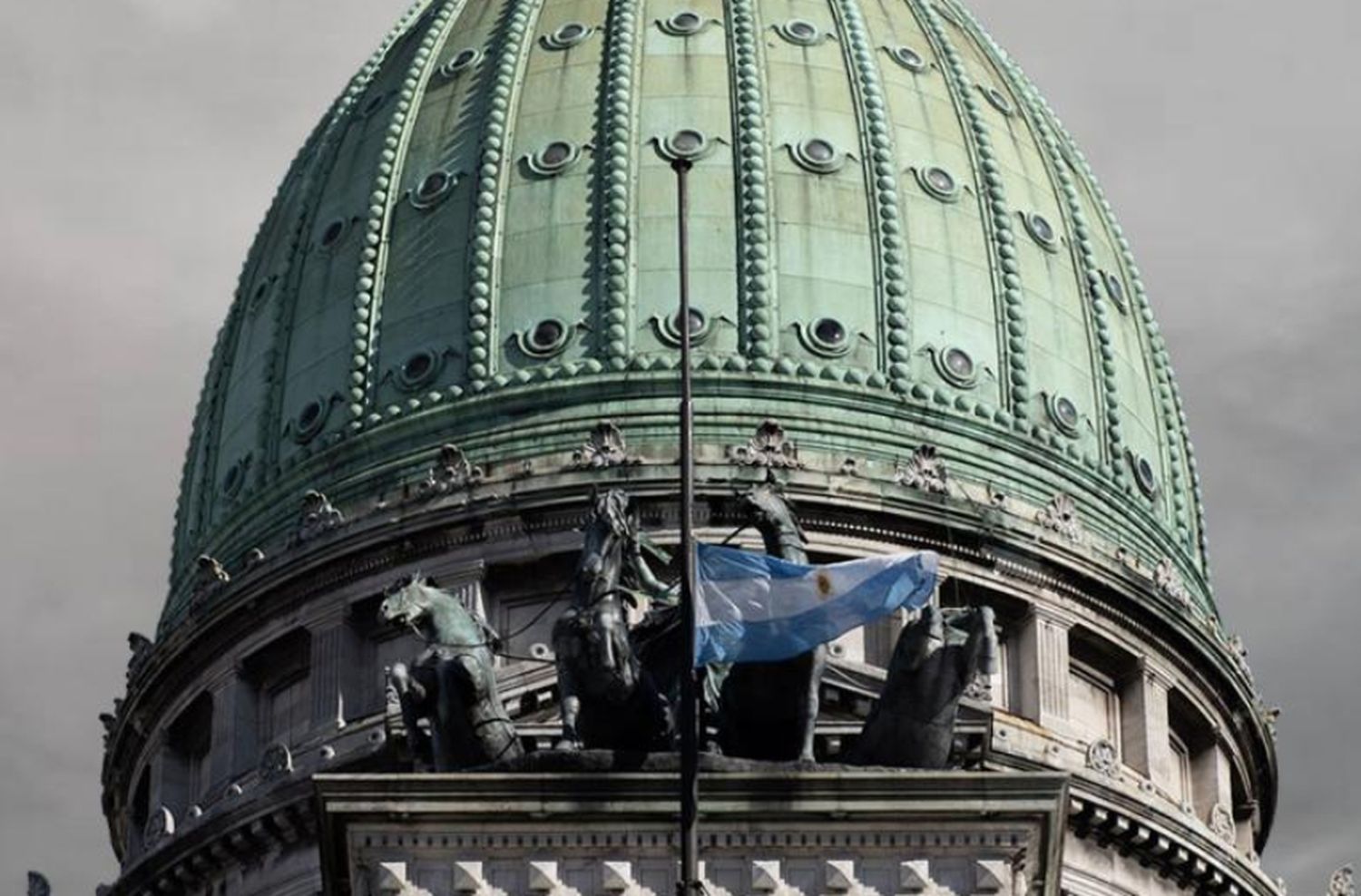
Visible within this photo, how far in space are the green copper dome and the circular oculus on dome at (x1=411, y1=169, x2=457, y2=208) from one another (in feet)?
0.10

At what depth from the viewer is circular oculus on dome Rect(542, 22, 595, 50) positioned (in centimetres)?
7094

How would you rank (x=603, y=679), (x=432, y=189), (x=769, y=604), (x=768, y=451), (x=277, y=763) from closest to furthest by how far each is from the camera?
(x=769, y=604) → (x=603, y=679) → (x=768, y=451) → (x=277, y=763) → (x=432, y=189)

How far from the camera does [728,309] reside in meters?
67.4

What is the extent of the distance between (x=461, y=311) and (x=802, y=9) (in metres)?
6.65

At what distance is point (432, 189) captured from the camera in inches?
2758

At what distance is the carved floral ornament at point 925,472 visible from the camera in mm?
66125

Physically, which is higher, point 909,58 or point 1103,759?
point 909,58

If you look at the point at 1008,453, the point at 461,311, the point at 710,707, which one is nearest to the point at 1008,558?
the point at 1008,453

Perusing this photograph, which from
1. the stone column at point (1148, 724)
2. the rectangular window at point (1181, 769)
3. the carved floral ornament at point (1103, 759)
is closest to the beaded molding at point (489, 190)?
the carved floral ornament at point (1103, 759)

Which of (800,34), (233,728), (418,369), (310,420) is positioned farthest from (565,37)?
(233,728)

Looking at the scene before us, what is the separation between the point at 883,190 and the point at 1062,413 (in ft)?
11.6

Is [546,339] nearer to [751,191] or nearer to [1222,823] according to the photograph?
[751,191]

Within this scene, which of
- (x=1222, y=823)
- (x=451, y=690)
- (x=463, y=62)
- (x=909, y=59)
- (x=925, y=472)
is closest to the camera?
(x=451, y=690)

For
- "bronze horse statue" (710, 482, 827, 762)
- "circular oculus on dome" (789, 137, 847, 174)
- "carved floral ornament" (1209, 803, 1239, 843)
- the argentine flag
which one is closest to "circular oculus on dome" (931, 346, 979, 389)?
"circular oculus on dome" (789, 137, 847, 174)
